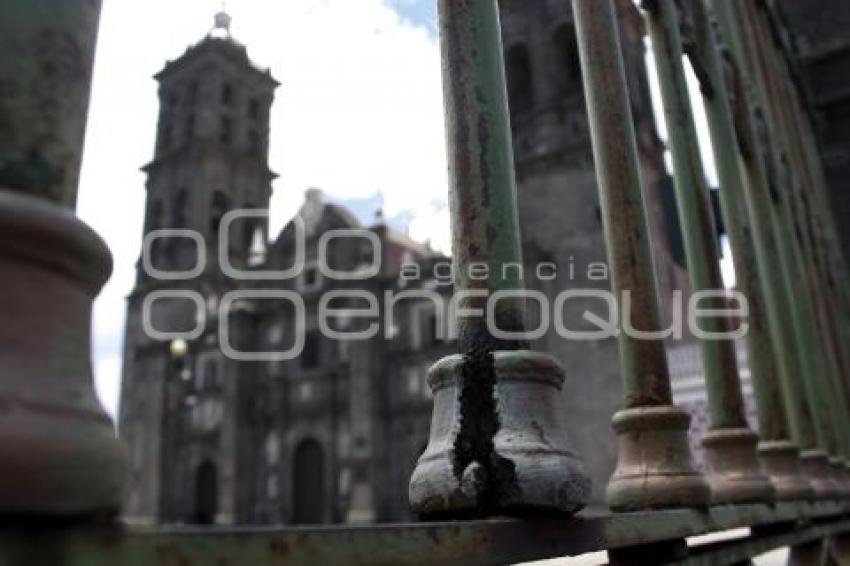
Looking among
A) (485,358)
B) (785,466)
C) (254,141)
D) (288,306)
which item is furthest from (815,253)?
(254,141)

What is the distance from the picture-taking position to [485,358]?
1.92 meters

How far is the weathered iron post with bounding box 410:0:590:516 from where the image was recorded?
166 cm

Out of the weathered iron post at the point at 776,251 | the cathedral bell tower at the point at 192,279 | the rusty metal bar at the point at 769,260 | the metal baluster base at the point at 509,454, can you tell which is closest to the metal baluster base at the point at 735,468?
the rusty metal bar at the point at 769,260

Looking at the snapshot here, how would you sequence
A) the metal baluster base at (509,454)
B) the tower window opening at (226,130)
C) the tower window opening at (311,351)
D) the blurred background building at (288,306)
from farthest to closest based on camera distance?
1. the tower window opening at (226,130)
2. the tower window opening at (311,351)
3. the blurred background building at (288,306)
4. the metal baluster base at (509,454)

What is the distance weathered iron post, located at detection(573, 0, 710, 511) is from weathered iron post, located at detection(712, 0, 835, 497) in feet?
9.95

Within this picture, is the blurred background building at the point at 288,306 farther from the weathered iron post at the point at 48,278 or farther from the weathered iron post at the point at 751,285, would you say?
the weathered iron post at the point at 48,278

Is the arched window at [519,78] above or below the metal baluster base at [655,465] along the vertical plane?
above

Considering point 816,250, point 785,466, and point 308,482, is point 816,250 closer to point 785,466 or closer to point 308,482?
point 785,466

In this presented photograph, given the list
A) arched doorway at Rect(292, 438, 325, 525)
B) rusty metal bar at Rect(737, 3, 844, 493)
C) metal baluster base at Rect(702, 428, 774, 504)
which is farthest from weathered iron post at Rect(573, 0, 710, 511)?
arched doorway at Rect(292, 438, 325, 525)

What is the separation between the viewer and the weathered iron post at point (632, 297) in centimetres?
272

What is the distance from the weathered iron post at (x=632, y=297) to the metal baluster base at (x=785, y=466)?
6.55 ft

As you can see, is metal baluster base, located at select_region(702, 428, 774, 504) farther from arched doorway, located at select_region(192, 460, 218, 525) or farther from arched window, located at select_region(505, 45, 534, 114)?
arched doorway, located at select_region(192, 460, 218, 525)

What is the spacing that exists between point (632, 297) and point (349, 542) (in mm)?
2241

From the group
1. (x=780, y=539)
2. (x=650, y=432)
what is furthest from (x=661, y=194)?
(x=650, y=432)
